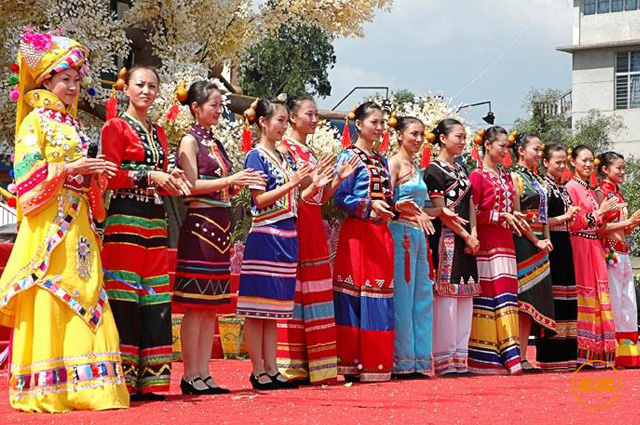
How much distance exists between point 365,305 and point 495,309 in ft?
4.38

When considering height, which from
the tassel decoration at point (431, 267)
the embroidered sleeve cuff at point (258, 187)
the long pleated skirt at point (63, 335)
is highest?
the embroidered sleeve cuff at point (258, 187)

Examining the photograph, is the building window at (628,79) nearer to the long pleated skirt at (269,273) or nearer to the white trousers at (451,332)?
the white trousers at (451,332)

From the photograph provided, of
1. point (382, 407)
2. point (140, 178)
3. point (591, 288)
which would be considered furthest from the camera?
point (591, 288)

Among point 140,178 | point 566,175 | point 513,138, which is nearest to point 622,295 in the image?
point 566,175

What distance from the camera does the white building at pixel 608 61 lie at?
112 feet

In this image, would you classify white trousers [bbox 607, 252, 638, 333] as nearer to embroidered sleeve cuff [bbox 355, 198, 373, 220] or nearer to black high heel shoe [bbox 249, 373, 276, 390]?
embroidered sleeve cuff [bbox 355, 198, 373, 220]

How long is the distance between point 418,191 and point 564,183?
2.40 meters

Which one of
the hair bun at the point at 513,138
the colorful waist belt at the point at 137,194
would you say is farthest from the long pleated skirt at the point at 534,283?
the colorful waist belt at the point at 137,194

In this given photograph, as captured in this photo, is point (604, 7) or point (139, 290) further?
point (604, 7)

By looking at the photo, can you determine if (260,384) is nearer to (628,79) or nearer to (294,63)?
(628,79)

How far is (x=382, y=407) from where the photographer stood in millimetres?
6223

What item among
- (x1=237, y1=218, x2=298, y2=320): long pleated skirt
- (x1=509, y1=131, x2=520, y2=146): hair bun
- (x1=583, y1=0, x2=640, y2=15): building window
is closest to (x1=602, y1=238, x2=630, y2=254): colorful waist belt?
(x1=509, y1=131, x2=520, y2=146): hair bun

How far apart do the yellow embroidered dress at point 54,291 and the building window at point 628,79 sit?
29.7 metres

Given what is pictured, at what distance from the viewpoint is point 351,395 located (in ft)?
22.5
